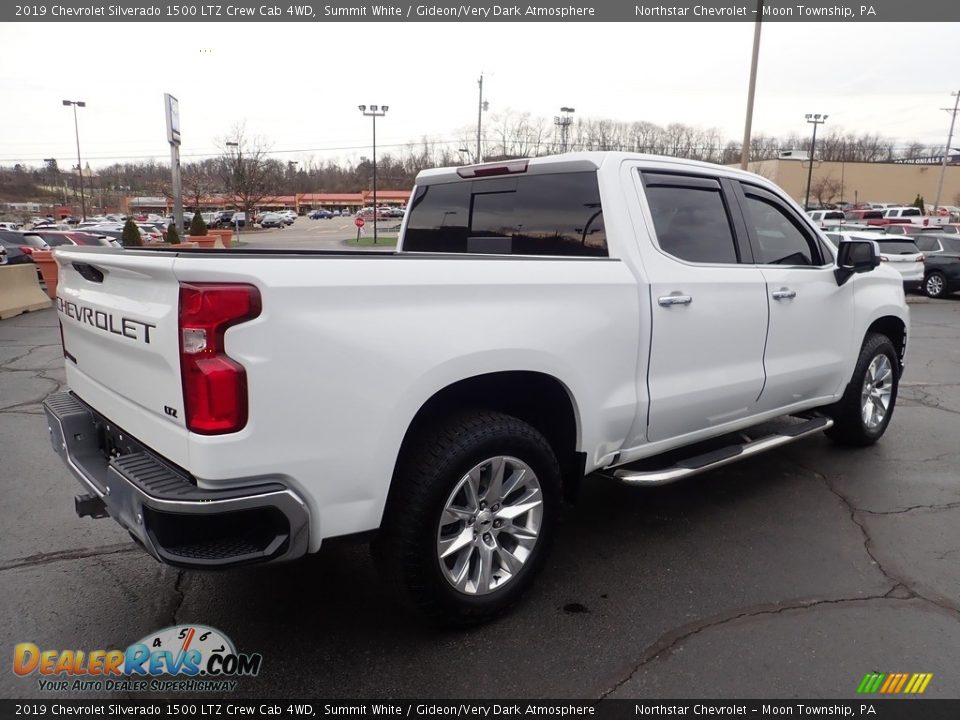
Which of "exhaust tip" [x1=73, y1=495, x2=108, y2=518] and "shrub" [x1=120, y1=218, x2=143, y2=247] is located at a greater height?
"shrub" [x1=120, y1=218, x2=143, y2=247]

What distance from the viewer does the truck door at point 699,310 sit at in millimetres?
3455

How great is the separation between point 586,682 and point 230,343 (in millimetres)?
1819

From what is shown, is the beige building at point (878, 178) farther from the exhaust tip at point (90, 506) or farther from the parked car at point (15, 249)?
the exhaust tip at point (90, 506)

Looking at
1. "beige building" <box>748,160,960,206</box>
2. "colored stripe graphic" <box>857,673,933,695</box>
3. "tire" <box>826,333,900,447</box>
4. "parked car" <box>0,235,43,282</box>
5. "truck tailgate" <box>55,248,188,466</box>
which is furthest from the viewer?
"beige building" <box>748,160,960,206</box>

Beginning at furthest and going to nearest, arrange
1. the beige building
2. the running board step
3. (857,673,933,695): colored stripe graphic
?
the beige building, the running board step, (857,673,933,695): colored stripe graphic

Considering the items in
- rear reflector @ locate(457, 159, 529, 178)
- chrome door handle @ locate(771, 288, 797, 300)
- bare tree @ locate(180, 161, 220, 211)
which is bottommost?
chrome door handle @ locate(771, 288, 797, 300)

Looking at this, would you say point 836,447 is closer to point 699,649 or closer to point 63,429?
point 699,649

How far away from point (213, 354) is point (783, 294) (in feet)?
10.9

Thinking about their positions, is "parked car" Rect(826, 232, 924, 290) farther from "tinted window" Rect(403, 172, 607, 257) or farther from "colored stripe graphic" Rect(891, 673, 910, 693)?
"colored stripe graphic" Rect(891, 673, 910, 693)

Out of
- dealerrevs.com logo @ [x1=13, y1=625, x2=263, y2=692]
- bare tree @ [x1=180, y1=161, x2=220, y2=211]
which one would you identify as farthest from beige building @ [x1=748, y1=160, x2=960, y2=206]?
dealerrevs.com logo @ [x1=13, y1=625, x2=263, y2=692]

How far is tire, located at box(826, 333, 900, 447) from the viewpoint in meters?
5.06

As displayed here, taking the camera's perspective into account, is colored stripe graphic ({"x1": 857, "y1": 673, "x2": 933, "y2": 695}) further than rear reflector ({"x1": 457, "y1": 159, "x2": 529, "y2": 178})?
No

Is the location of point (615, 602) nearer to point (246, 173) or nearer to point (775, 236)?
point (775, 236)

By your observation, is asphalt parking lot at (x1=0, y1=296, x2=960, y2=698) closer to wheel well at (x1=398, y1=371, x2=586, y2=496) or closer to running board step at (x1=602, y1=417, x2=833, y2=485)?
running board step at (x1=602, y1=417, x2=833, y2=485)
